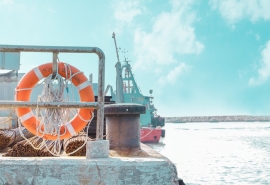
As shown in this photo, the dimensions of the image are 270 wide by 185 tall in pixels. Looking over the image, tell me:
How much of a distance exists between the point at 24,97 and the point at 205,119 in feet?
450

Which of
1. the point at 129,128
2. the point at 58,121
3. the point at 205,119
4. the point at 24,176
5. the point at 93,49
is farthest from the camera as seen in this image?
the point at 205,119

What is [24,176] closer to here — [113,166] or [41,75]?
[113,166]

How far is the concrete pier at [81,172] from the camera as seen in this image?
306 cm

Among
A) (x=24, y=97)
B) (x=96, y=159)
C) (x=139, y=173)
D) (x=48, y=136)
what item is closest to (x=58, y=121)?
(x=48, y=136)

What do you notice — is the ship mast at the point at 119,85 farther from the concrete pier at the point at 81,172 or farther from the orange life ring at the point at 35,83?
the concrete pier at the point at 81,172

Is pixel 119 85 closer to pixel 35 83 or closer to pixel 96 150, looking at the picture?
pixel 35 83

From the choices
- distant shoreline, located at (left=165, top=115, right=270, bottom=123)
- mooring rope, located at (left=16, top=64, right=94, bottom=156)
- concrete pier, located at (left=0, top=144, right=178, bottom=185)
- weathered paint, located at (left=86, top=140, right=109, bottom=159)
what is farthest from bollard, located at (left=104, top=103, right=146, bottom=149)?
distant shoreline, located at (left=165, top=115, right=270, bottom=123)

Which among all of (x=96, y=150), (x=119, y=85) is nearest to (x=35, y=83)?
(x=96, y=150)

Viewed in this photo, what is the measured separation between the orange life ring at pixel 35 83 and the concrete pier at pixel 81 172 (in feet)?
2.27

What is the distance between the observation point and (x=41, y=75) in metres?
3.72

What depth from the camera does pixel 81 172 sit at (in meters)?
3.08

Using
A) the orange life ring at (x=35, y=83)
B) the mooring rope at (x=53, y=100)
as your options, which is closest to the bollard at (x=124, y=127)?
the orange life ring at (x=35, y=83)

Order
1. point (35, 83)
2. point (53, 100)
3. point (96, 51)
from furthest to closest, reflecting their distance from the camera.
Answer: point (35, 83) < point (53, 100) < point (96, 51)

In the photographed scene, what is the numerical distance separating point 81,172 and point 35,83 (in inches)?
50.0
